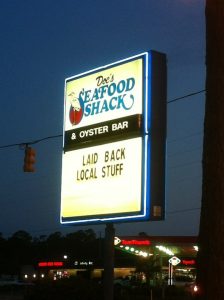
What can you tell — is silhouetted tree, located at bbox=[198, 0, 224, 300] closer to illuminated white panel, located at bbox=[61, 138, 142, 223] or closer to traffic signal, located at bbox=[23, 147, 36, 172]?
illuminated white panel, located at bbox=[61, 138, 142, 223]

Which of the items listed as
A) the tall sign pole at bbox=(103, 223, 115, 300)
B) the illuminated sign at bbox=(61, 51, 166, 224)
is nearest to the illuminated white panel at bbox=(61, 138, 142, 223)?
the illuminated sign at bbox=(61, 51, 166, 224)

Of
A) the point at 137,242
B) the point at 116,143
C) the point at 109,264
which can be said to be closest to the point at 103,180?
the point at 116,143

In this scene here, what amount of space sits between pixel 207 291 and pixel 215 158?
1506mm

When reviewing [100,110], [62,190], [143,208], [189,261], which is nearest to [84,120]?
[100,110]

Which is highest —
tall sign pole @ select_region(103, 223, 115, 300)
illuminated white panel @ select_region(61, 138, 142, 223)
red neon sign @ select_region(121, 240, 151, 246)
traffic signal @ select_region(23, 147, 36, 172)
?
traffic signal @ select_region(23, 147, 36, 172)

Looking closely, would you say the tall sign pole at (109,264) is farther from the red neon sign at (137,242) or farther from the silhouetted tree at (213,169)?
the red neon sign at (137,242)

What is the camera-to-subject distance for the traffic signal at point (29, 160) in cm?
2116

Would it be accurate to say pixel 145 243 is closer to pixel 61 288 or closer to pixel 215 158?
pixel 61 288

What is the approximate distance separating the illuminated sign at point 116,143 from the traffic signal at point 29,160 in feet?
17.8

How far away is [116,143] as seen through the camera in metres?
14.4

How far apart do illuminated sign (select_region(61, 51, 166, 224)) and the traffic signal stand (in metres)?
5.43

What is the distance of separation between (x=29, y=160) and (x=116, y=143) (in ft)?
24.1

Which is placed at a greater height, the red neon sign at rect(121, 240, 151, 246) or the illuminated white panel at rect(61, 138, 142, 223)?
the red neon sign at rect(121, 240, 151, 246)

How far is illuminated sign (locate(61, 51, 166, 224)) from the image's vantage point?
45.2ft
